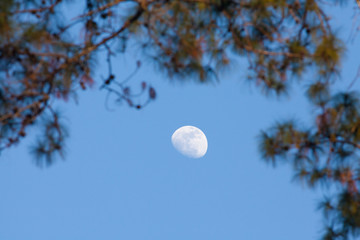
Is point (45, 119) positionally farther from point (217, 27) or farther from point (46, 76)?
point (217, 27)

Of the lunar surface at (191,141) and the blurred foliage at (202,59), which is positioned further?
the lunar surface at (191,141)

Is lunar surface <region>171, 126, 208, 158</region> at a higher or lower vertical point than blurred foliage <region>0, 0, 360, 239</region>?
higher

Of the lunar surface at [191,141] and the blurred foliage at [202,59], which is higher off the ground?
the lunar surface at [191,141]

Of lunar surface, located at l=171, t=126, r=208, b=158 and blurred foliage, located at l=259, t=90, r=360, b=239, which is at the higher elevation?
lunar surface, located at l=171, t=126, r=208, b=158

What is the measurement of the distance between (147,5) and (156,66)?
17.3 inches

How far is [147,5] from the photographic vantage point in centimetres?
373

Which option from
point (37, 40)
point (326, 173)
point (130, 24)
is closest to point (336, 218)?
point (326, 173)

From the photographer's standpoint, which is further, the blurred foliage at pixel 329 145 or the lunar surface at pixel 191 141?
the lunar surface at pixel 191 141

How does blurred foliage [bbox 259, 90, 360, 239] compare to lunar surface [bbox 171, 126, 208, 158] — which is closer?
blurred foliage [bbox 259, 90, 360, 239]

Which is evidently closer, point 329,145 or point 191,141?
point 329,145

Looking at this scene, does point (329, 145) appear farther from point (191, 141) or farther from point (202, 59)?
point (191, 141)

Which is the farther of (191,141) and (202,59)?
(191,141)

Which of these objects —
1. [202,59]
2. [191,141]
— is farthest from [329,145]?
[191,141]

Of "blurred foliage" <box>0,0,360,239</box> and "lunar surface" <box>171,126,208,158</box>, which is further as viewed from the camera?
"lunar surface" <box>171,126,208,158</box>
